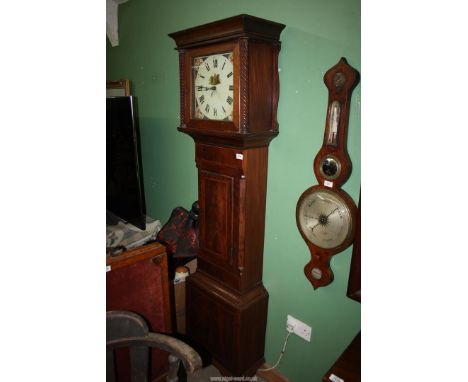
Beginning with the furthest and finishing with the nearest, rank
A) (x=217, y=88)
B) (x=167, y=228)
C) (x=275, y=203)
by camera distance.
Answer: (x=167, y=228) < (x=275, y=203) < (x=217, y=88)

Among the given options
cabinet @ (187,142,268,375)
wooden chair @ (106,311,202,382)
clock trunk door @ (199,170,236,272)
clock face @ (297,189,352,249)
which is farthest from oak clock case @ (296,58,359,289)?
wooden chair @ (106,311,202,382)

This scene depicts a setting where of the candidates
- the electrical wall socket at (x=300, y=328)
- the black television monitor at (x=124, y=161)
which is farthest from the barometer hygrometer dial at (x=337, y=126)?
the black television monitor at (x=124, y=161)

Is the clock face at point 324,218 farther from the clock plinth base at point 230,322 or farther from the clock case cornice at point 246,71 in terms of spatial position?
the clock plinth base at point 230,322

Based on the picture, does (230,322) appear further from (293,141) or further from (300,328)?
(293,141)

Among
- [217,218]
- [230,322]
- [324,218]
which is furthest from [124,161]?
[324,218]

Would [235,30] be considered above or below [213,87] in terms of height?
above

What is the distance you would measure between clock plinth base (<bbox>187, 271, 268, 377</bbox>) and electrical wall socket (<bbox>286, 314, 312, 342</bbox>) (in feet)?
0.57

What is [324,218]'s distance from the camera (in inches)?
58.4

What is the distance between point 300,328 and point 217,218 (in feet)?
2.64
